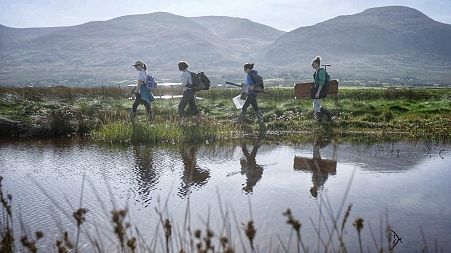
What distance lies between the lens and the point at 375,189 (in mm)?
7965

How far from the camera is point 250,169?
9.87 metres

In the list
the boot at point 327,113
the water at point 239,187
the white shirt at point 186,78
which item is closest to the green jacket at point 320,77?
the boot at point 327,113

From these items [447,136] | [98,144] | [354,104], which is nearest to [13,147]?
[98,144]

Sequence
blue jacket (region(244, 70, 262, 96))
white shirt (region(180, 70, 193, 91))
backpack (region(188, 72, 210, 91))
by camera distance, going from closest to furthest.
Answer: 1. white shirt (region(180, 70, 193, 91))
2. backpack (region(188, 72, 210, 91))
3. blue jacket (region(244, 70, 262, 96))

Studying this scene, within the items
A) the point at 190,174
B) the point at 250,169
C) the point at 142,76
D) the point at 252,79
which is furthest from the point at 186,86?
the point at 190,174

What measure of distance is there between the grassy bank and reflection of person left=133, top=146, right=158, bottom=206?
1611 millimetres

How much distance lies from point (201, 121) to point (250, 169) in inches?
253

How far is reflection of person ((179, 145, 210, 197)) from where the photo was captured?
8.22 m

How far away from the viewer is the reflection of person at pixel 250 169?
8461 millimetres

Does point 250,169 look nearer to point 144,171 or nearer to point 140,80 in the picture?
point 144,171

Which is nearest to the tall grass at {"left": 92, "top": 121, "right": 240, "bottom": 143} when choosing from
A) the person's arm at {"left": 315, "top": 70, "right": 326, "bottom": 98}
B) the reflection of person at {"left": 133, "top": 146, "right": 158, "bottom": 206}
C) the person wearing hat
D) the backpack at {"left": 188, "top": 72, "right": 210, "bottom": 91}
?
the reflection of person at {"left": 133, "top": 146, "right": 158, "bottom": 206}

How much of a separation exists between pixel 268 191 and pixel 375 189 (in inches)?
72.7

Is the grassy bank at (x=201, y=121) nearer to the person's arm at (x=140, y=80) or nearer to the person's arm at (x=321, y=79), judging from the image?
the person's arm at (x=140, y=80)

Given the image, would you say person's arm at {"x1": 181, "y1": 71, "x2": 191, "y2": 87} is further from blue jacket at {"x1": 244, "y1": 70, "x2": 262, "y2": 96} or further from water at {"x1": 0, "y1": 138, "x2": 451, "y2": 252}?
water at {"x1": 0, "y1": 138, "x2": 451, "y2": 252}
